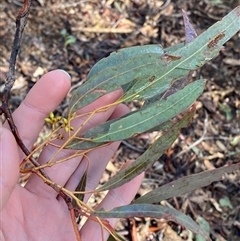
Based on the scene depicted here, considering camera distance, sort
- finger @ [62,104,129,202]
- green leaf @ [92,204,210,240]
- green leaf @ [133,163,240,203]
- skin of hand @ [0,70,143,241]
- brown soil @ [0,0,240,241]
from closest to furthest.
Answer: green leaf @ [92,204,210,240] → green leaf @ [133,163,240,203] → skin of hand @ [0,70,143,241] → finger @ [62,104,129,202] → brown soil @ [0,0,240,241]

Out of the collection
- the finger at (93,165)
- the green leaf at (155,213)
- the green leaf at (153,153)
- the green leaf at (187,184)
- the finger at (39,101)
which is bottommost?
the finger at (93,165)

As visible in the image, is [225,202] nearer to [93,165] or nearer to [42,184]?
[93,165]

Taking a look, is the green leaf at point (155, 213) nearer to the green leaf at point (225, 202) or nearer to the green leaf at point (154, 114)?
the green leaf at point (154, 114)

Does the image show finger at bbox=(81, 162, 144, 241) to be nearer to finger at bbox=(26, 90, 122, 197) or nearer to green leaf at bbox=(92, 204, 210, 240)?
finger at bbox=(26, 90, 122, 197)

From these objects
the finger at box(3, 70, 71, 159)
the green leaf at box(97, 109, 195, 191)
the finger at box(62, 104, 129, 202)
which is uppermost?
the finger at box(3, 70, 71, 159)

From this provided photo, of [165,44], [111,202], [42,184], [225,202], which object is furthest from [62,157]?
[165,44]

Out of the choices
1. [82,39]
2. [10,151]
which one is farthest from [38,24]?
[10,151]

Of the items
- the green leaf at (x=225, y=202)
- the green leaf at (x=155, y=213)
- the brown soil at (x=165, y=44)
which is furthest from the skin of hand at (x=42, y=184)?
the green leaf at (x=225, y=202)

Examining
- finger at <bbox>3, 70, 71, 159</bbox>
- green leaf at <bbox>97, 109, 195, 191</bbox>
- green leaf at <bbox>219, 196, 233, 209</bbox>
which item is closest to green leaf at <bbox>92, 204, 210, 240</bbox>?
green leaf at <bbox>97, 109, 195, 191</bbox>
